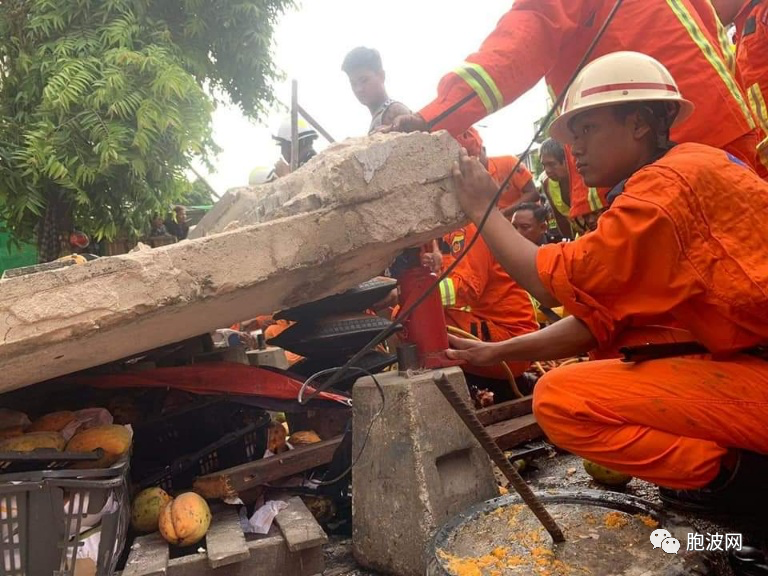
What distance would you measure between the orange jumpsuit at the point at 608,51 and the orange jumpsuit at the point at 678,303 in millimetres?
735

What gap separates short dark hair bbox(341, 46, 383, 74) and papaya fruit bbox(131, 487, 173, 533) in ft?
10.0

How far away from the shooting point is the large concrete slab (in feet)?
5.57

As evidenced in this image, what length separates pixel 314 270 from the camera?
2.18 meters

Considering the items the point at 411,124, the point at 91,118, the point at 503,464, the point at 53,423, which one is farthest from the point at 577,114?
the point at 91,118

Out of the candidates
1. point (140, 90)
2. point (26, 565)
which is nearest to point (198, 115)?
point (140, 90)

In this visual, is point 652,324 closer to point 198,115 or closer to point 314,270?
point 314,270

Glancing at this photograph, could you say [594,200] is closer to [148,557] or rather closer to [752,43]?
[752,43]

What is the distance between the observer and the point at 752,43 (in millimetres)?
3320

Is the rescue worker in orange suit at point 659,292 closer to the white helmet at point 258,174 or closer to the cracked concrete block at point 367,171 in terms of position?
the cracked concrete block at point 367,171

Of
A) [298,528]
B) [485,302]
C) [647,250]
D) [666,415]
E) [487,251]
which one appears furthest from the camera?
[485,302]

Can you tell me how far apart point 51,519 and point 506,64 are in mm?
2224

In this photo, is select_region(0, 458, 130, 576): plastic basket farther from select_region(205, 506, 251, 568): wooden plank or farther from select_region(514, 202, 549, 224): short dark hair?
select_region(514, 202, 549, 224): short dark hair

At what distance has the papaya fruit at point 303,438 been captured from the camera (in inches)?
114

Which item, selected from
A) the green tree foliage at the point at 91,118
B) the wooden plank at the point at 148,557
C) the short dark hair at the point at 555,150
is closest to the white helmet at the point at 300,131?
the green tree foliage at the point at 91,118
